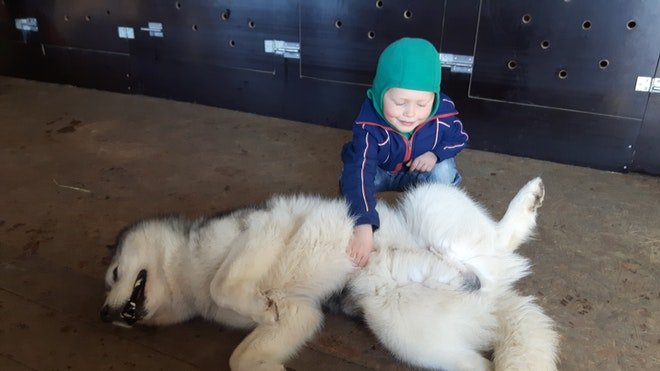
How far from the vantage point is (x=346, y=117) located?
3.52m

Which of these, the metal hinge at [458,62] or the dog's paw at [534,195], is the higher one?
the metal hinge at [458,62]

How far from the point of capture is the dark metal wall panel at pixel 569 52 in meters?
2.65

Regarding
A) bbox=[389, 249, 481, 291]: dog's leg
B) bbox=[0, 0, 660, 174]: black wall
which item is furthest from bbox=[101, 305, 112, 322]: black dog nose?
bbox=[0, 0, 660, 174]: black wall

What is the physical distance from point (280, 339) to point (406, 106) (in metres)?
0.97

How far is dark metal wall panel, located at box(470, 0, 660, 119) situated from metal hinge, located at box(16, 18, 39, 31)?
4.21 metres

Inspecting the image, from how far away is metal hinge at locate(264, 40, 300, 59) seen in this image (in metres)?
3.55

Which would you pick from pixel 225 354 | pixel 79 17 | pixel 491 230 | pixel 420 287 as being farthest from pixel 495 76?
pixel 79 17

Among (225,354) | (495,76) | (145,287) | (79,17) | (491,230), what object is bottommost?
(225,354)

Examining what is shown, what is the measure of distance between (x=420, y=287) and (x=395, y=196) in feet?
3.46

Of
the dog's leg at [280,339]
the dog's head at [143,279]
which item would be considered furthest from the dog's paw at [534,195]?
the dog's head at [143,279]

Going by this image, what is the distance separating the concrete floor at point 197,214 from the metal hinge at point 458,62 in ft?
1.82

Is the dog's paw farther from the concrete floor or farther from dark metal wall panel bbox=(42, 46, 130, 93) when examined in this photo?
dark metal wall panel bbox=(42, 46, 130, 93)

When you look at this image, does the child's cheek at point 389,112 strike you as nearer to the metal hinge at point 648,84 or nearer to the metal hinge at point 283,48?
the metal hinge at point 648,84

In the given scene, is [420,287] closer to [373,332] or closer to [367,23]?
[373,332]
